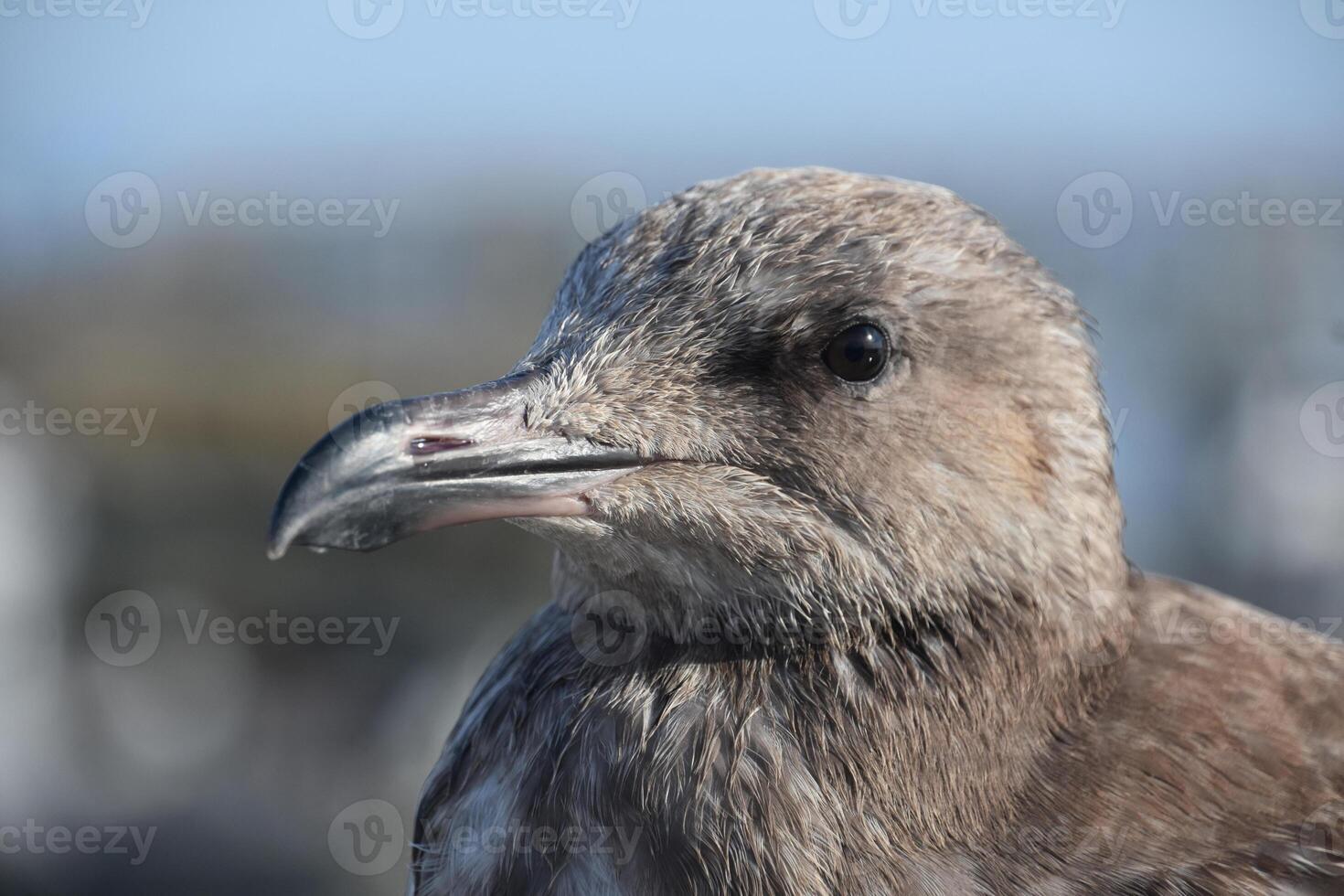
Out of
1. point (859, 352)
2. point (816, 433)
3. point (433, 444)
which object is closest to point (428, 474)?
point (433, 444)

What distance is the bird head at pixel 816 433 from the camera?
2.32 metres

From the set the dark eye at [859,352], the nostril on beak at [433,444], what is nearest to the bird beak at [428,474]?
the nostril on beak at [433,444]

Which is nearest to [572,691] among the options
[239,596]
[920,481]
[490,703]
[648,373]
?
[490,703]

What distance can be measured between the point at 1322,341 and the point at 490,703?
35.6ft

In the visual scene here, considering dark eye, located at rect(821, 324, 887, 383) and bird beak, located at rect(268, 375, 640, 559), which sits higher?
dark eye, located at rect(821, 324, 887, 383)

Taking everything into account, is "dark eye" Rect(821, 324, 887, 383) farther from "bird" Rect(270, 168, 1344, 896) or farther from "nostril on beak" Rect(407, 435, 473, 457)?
"nostril on beak" Rect(407, 435, 473, 457)

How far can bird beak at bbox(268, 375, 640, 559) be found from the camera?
2.13 m

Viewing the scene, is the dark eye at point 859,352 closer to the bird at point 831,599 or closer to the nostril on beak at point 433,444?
the bird at point 831,599

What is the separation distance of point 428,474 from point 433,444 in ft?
0.18

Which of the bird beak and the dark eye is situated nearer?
the bird beak

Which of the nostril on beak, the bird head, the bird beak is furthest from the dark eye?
the nostril on beak

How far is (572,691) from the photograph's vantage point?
8.02 feet

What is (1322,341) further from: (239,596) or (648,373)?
(648,373)

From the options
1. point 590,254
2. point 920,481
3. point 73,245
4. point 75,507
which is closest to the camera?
point 920,481
